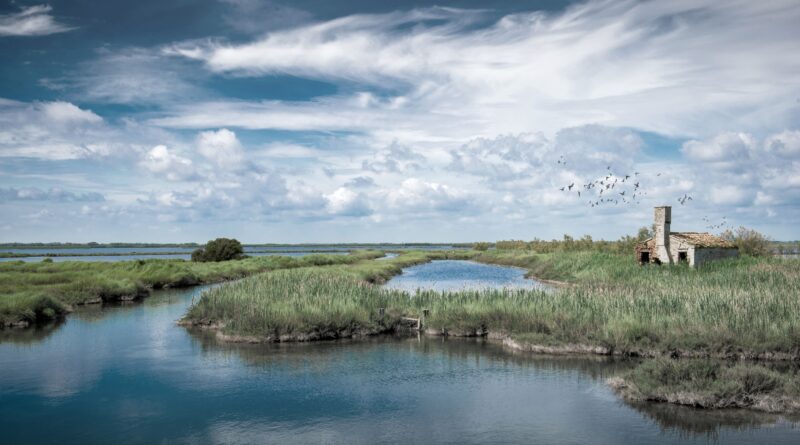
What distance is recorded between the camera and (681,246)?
140 ft

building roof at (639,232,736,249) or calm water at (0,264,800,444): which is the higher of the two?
building roof at (639,232,736,249)

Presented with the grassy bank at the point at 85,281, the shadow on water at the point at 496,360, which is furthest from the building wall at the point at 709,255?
the grassy bank at the point at 85,281

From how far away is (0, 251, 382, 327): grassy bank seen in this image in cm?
3309

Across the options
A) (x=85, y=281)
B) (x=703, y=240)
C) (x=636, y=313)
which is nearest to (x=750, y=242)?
(x=703, y=240)

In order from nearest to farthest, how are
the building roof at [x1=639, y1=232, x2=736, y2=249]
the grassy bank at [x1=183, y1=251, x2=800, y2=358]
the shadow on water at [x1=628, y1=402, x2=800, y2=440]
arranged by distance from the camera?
the shadow on water at [x1=628, y1=402, x2=800, y2=440], the grassy bank at [x1=183, y1=251, x2=800, y2=358], the building roof at [x1=639, y1=232, x2=736, y2=249]

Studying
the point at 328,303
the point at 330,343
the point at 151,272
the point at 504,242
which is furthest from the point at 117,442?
the point at 504,242

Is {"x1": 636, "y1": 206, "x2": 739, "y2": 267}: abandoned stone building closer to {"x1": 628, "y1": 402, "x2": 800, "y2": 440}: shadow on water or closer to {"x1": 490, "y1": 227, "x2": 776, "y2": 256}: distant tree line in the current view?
{"x1": 490, "y1": 227, "x2": 776, "y2": 256}: distant tree line

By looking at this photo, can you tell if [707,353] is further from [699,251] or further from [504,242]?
[504,242]

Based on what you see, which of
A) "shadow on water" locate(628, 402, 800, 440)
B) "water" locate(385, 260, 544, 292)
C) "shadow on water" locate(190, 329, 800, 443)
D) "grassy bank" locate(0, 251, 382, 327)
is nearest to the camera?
"shadow on water" locate(628, 402, 800, 440)

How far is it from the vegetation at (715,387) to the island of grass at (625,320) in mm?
28

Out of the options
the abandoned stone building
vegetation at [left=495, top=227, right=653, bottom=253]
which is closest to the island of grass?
the abandoned stone building

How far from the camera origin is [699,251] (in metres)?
41.8

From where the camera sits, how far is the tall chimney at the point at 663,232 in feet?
143

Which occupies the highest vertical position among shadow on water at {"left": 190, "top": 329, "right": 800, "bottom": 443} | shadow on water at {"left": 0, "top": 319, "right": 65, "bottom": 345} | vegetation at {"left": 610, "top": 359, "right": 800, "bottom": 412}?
vegetation at {"left": 610, "top": 359, "right": 800, "bottom": 412}
